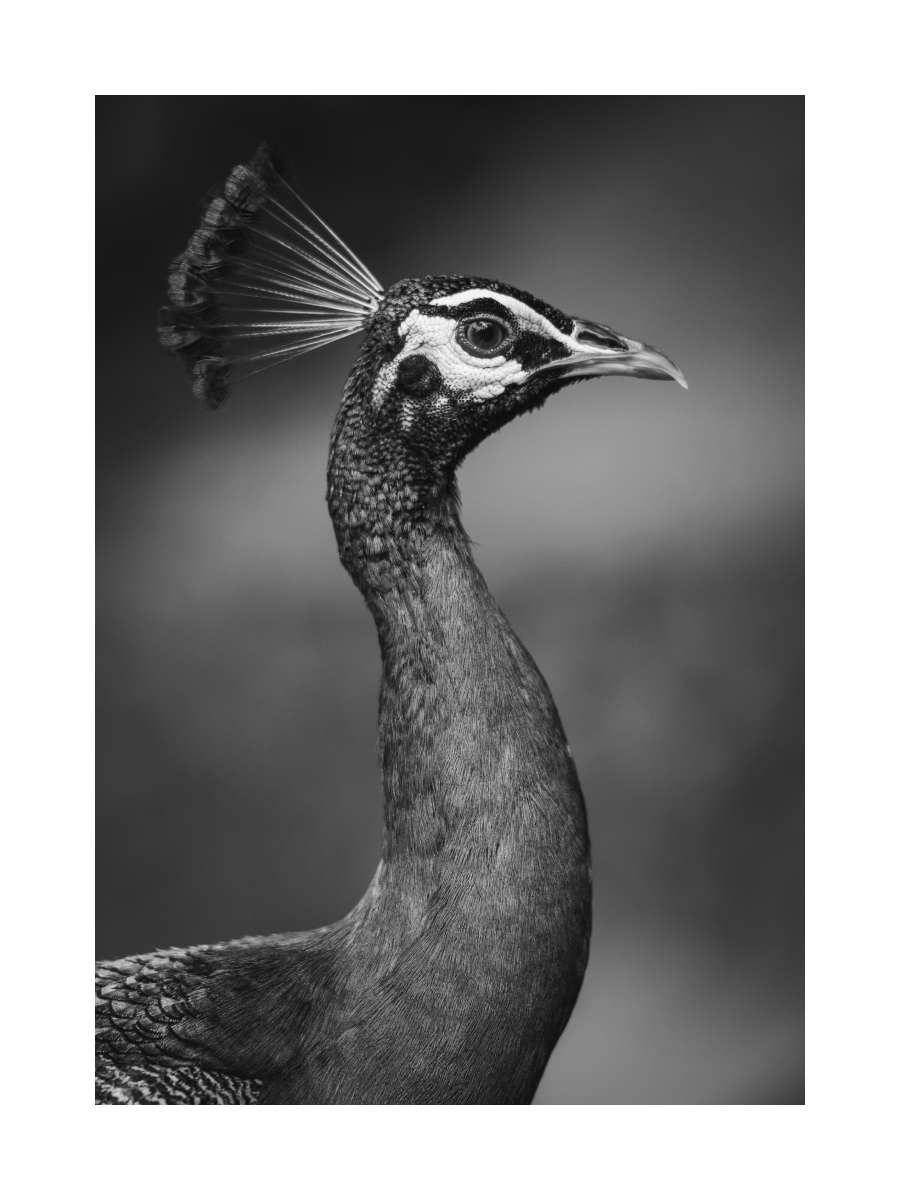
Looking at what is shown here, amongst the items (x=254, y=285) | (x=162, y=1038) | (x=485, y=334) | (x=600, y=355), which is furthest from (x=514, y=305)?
(x=162, y=1038)

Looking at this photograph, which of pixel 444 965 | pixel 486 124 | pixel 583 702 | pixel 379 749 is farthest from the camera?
pixel 583 702

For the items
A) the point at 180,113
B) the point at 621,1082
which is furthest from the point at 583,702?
the point at 180,113

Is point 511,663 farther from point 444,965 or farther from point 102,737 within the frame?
point 102,737

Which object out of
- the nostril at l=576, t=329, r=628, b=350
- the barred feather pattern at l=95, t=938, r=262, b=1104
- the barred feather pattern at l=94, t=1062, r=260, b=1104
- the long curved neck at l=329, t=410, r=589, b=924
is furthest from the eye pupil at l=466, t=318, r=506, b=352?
the barred feather pattern at l=94, t=1062, r=260, b=1104

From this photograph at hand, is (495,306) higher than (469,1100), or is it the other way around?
(495,306)

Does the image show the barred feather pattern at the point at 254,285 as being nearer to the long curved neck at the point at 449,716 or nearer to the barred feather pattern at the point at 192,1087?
the long curved neck at the point at 449,716

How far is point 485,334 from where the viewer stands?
2.21 m

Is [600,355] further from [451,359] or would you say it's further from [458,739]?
[458,739]

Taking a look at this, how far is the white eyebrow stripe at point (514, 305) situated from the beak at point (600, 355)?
0.12ft

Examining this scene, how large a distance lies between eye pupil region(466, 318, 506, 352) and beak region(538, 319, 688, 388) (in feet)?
0.29

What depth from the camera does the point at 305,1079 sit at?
221 centimetres

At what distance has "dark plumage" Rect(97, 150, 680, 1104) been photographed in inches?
83.9

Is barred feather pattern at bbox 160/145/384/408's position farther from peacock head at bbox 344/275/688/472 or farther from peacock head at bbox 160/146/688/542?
peacock head at bbox 344/275/688/472

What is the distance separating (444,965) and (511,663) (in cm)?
50
